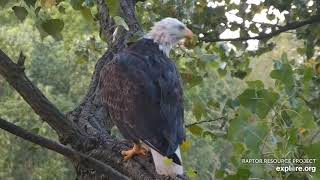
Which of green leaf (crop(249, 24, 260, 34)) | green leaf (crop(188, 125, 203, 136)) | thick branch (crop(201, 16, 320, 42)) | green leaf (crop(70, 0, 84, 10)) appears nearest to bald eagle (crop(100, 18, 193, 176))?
green leaf (crop(70, 0, 84, 10))

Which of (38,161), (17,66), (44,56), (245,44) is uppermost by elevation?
(17,66)

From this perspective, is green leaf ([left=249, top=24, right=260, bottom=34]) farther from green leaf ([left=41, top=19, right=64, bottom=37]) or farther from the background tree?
green leaf ([left=41, top=19, right=64, bottom=37])

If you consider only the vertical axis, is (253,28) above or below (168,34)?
below

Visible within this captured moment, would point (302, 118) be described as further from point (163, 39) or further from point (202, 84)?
point (202, 84)

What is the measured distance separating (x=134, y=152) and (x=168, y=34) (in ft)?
2.97

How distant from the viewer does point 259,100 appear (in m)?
2.01

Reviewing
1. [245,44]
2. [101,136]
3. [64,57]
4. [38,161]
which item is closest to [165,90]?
[101,136]

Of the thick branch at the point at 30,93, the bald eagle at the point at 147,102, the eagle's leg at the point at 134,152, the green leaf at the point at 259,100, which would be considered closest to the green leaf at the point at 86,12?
the bald eagle at the point at 147,102

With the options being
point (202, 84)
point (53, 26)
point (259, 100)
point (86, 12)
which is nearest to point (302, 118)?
point (259, 100)

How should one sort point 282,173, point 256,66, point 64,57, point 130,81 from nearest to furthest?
point 282,173
point 130,81
point 64,57
point 256,66

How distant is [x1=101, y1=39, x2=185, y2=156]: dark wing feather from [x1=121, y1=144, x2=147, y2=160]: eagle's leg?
39mm

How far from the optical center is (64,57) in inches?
Result: 536

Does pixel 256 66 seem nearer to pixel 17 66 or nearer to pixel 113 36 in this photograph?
pixel 113 36

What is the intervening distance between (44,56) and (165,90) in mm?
11857
